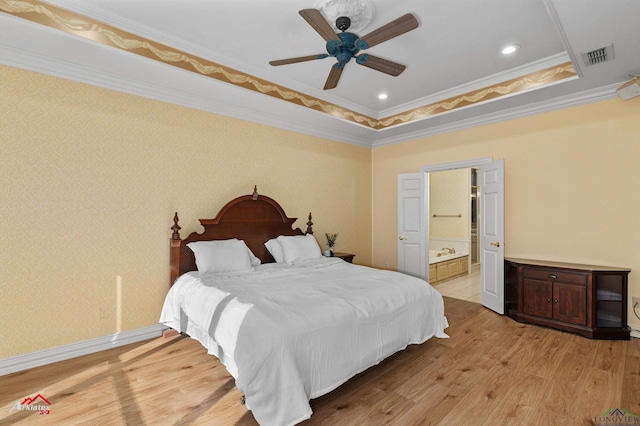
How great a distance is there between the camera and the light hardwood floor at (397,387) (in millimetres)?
2018

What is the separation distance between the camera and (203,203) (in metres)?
3.80

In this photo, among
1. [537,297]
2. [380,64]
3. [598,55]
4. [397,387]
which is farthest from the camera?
[537,297]

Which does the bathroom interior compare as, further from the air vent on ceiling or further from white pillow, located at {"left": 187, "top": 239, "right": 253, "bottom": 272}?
white pillow, located at {"left": 187, "top": 239, "right": 253, "bottom": 272}

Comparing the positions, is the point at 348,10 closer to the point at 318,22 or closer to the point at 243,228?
the point at 318,22

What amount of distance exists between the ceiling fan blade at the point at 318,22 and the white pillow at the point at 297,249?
256 centimetres

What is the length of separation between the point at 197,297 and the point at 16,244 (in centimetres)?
163

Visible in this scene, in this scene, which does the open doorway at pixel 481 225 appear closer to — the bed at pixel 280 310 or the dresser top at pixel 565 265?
the dresser top at pixel 565 265

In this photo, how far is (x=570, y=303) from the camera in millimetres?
3453

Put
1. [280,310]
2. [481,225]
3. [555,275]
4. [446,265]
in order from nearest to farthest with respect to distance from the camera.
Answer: [280,310] < [555,275] < [481,225] < [446,265]

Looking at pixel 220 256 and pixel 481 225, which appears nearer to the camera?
pixel 220 256

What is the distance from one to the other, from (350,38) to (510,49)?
74.5 inches

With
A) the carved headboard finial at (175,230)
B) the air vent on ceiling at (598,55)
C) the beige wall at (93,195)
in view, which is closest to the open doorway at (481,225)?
the air vent on ceiling at (598,55)

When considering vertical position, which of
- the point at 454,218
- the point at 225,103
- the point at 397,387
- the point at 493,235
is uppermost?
the point at 225,103

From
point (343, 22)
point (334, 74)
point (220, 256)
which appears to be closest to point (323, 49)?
point (334, 74)
